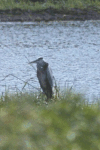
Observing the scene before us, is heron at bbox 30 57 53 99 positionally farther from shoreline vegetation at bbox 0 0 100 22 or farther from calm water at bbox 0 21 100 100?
shoreline vegetation at bbox 0 0 100 22

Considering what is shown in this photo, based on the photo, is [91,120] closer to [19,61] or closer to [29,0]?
[19,61]

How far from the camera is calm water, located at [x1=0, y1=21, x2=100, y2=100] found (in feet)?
44.5

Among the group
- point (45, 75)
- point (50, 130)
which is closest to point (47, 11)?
point (45, 75)

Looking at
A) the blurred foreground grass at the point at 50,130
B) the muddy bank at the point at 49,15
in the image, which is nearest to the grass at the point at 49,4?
the muddy bank at the point at 49,15

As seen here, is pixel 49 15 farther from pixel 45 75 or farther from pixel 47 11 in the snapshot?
pixel 45 75

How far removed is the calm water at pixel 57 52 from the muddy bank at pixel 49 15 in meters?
0.68

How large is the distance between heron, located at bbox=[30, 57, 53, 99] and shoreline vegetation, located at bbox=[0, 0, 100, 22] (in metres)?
29.1

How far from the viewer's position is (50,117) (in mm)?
4203

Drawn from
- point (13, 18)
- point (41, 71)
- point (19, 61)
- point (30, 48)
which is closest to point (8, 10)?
point (13, 18)

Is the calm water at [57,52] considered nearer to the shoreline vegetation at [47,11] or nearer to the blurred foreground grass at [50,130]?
the shoreline vegetation at [47,11]

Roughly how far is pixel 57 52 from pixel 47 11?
1625 cm

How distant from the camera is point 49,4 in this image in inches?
1570

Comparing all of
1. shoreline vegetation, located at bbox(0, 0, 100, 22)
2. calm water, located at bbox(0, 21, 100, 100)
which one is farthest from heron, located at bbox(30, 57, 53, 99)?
shoreline vegetation, located at bbox(0, 0, 100, 22)

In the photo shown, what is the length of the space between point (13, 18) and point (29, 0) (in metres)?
6.02
